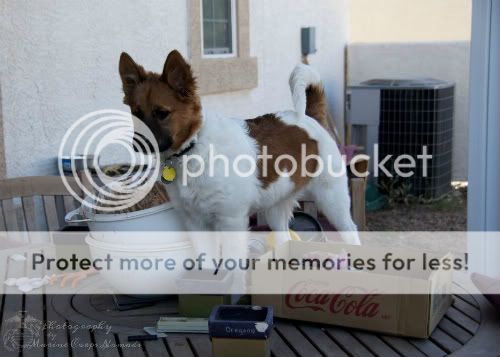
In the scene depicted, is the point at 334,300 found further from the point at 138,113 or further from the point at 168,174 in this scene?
the point at 138,113

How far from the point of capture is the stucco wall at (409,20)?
776 centimetres

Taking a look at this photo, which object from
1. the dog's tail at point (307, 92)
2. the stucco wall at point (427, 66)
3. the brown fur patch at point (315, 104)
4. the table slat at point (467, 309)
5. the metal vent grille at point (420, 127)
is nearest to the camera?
→ the table slat at point (467, 309)

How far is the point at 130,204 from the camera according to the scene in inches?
117

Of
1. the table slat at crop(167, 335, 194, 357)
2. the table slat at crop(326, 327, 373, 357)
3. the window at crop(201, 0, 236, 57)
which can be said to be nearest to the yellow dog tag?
the table slat at crop(167, 335, 194, 357)

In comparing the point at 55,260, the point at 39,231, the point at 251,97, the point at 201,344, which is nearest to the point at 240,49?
the point at 251,97

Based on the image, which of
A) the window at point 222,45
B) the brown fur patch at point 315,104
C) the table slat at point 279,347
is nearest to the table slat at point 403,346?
the table slat at point 279,347

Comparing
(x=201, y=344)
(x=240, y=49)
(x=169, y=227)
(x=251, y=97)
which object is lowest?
(x=201, y=344)

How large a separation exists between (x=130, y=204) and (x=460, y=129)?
5333 millimetres

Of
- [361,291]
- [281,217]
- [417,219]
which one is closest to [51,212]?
[281,217]

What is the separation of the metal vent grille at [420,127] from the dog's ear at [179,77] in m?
4.51

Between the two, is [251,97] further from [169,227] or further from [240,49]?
[169,227]

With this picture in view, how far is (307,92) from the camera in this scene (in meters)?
3.54

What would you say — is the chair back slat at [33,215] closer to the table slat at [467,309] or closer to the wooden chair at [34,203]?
the wooden chair at [34,203]

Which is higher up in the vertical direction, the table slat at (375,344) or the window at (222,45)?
the window at (222,45)
